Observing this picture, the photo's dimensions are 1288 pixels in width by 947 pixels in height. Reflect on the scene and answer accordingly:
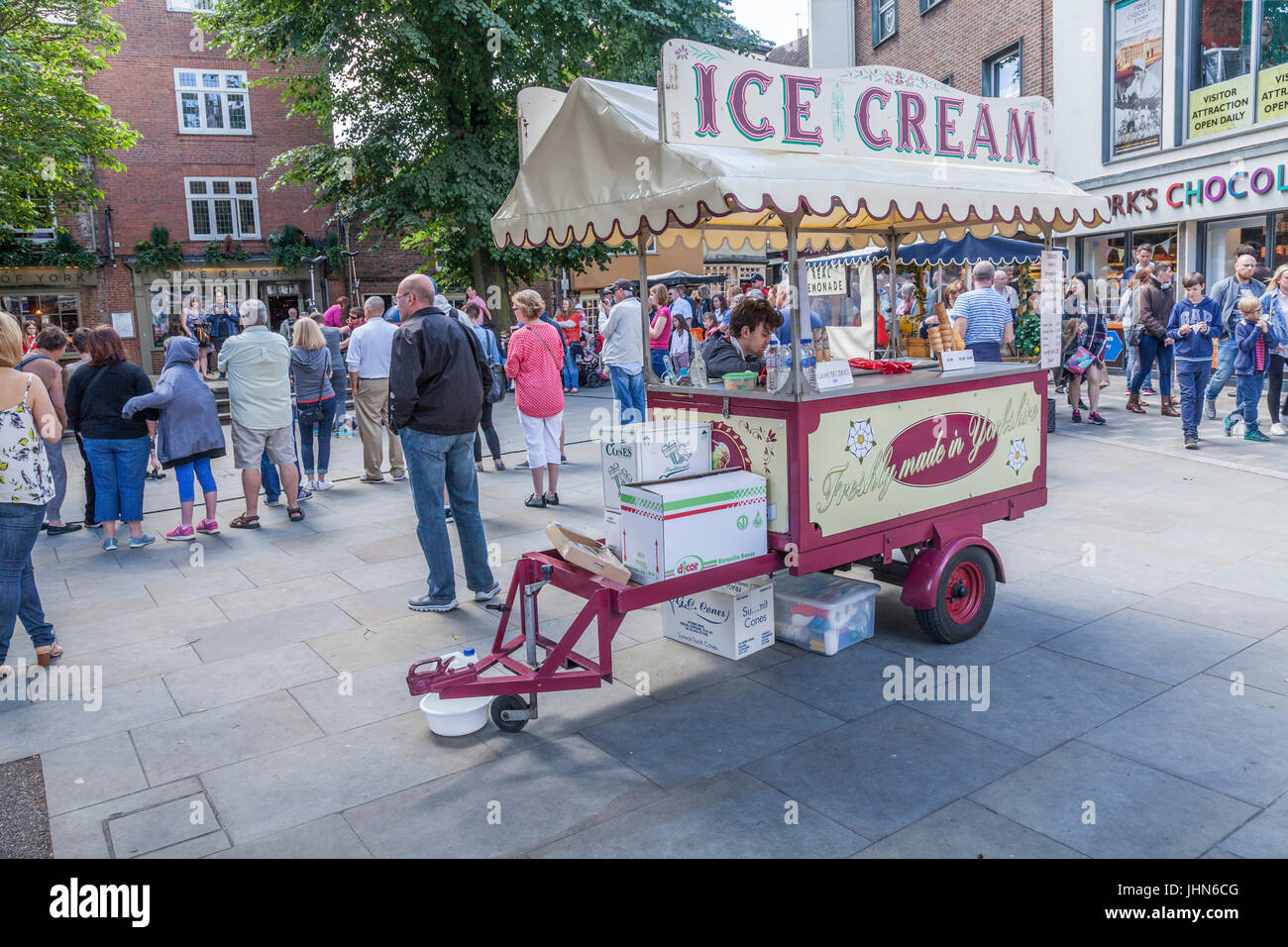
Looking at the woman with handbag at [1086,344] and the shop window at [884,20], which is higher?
the shop window at [884,20]

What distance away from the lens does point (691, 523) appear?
4.27 meters

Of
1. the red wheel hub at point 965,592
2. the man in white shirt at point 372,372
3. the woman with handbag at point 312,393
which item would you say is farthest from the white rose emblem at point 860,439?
the woman with handbag at point 312,393

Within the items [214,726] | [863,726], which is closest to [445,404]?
[214,726]

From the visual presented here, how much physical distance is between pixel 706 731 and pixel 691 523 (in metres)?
0.94

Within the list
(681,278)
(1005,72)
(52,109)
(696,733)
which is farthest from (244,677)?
(681,278)

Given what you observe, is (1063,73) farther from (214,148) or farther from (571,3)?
(214,148)

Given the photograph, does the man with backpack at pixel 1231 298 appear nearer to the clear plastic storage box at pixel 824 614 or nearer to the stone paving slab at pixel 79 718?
the clear plastic storage box at pixel 824 614

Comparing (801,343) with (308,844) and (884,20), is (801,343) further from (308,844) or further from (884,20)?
(884,20)

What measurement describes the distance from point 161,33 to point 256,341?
24.3 m

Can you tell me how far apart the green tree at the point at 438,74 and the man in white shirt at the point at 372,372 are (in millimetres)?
Result: 9625

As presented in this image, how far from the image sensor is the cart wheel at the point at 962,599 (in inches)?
199

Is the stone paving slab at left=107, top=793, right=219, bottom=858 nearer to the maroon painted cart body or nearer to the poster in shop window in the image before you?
the maroon painted cart body

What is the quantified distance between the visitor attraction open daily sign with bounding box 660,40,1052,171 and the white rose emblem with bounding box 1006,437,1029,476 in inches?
65.4

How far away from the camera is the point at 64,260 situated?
993 inches
